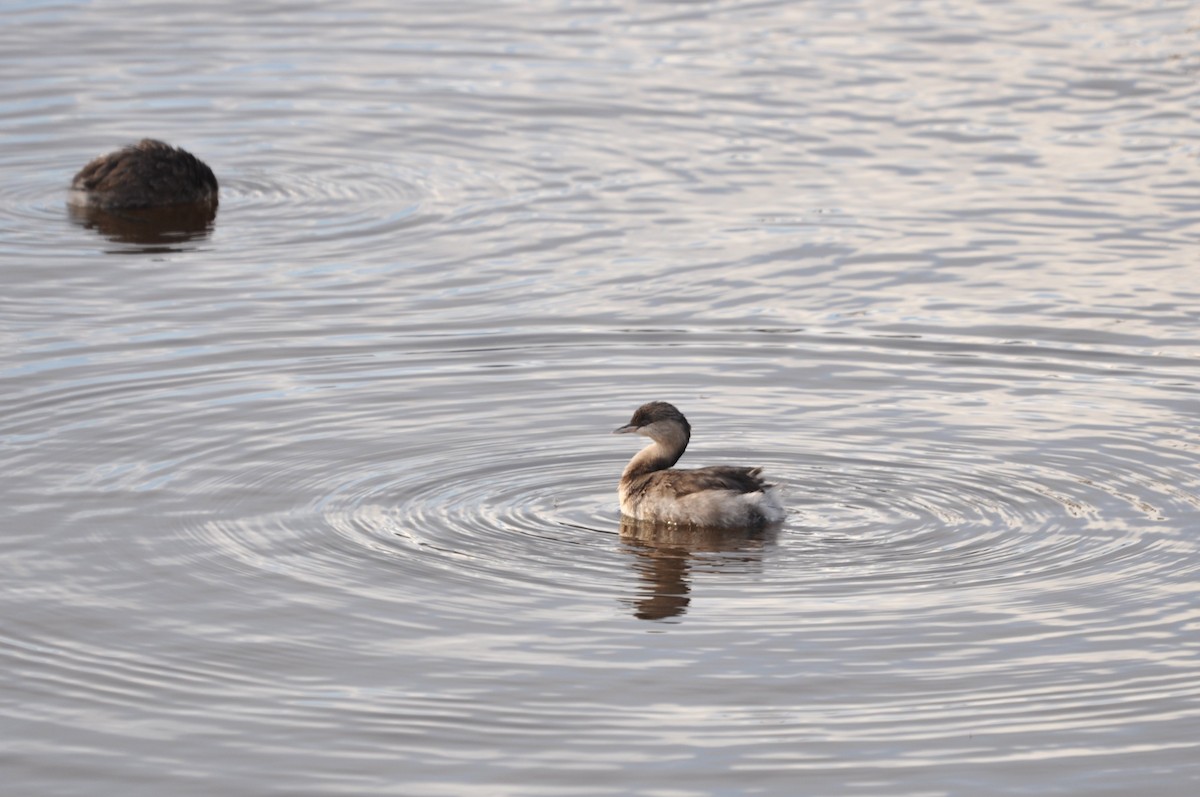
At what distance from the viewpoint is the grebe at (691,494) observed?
11133 millimetres

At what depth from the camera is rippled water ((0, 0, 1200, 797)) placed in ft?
28.5

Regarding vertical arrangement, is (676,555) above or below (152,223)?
below

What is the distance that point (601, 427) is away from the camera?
12734 mm

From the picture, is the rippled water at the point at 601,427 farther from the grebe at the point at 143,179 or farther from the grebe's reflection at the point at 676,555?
the grebe at the point at 143,179

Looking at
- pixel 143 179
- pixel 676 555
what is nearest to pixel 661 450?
pixel 676 555

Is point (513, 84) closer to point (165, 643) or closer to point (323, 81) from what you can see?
point (323, 81)

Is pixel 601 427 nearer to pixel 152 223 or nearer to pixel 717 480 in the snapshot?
pixel 717 480

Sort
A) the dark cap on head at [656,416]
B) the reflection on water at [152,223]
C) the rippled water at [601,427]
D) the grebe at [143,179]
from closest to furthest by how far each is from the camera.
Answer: the rippled water at [601,427] < the dark cap on head at [656,416] < the reflection on water at [152,223] < the grebe at [143,179]

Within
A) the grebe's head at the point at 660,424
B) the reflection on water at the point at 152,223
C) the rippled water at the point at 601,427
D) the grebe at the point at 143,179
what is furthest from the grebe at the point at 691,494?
the grebe at the point at 143,179

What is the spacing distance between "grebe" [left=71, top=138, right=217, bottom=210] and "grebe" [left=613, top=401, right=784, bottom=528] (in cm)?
811

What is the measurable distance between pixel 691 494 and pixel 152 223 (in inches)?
339

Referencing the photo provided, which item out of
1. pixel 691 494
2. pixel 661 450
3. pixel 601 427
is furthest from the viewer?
pixel 601 427

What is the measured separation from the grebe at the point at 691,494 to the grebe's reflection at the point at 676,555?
62 millimetres

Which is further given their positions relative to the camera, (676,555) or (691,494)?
(691,494)
